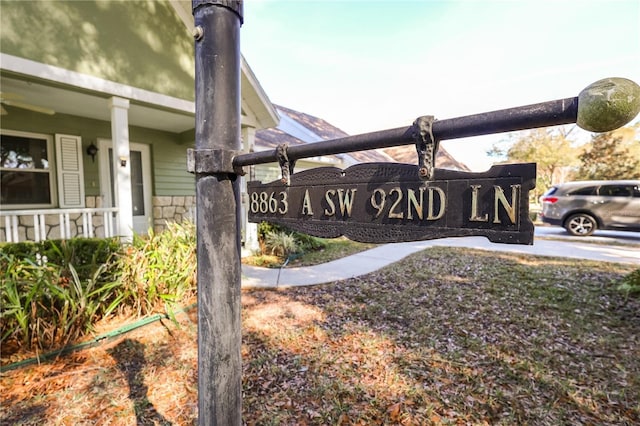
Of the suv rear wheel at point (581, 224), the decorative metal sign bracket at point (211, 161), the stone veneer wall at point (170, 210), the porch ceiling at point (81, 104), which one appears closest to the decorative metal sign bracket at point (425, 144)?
the decorative metal sign bracket at point (211, 161)

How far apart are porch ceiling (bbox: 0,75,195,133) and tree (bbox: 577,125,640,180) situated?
17549mm

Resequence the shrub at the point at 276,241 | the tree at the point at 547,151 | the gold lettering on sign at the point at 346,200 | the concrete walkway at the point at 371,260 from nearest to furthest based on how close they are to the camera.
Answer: the gold lettering on sign at the point at 346,200, the concrete walkway at the point at 371,260, the shrub at the point at 276,241, the tree at the point at 547,151

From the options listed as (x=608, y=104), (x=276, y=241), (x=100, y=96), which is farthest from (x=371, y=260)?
(x=608, y=104)

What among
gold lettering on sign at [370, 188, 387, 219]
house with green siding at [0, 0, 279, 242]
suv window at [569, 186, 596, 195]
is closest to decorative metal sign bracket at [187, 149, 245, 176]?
gold lettering on sign at [370, 188, 387, 219]

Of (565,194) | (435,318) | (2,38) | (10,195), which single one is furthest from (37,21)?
(565,194)

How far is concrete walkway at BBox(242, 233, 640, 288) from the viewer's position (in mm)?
4959

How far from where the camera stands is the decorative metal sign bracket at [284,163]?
101 cm

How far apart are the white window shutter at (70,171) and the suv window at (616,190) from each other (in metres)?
12.8

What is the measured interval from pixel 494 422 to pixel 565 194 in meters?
9.84

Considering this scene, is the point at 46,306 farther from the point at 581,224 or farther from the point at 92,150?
the point at 581,224

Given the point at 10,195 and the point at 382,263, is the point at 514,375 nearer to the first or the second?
the point at 382,263

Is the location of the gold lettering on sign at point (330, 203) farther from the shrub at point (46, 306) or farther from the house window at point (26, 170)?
the house window at point (26, 170)

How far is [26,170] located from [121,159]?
264 cm

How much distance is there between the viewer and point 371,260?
21.0 feet
